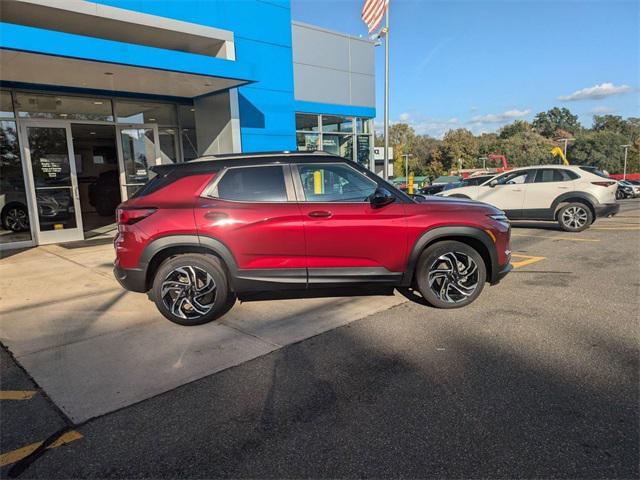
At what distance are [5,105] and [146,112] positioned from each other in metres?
2.98

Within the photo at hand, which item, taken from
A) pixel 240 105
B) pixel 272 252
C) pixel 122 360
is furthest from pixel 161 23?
pixel 122 360

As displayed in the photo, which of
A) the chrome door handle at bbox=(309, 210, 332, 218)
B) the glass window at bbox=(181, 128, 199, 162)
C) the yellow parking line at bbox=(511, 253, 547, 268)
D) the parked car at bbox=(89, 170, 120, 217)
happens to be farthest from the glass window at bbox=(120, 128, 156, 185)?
the yellow parking line at bbox=(511, 253, 547, 268)

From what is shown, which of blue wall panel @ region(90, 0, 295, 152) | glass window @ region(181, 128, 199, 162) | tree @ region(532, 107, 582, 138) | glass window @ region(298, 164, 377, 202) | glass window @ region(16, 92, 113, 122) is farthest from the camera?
tree @ region(532, 107, 582, 138)

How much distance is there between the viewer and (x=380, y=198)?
468 cm

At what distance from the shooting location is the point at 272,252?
465 centimetres

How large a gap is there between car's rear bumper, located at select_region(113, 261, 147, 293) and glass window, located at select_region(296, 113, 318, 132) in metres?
11.3

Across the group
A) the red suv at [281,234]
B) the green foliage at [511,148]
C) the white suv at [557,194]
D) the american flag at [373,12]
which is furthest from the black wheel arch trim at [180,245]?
the green foliage at [511,148]

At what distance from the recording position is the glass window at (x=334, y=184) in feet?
15.7

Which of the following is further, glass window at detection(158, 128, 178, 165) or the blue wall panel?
glass window at detection(158, 128, 178, 165)

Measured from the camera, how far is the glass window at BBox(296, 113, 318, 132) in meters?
15.1

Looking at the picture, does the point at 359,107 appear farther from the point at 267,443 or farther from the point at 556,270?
the point at 267,443

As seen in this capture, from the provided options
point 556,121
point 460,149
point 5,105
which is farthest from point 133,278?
point 556,121

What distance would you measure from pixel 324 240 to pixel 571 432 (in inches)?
108

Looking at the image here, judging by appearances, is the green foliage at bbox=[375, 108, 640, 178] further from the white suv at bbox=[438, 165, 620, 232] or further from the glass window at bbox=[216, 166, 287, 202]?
the glass window at bbox=[216, 166, 287, 202]
